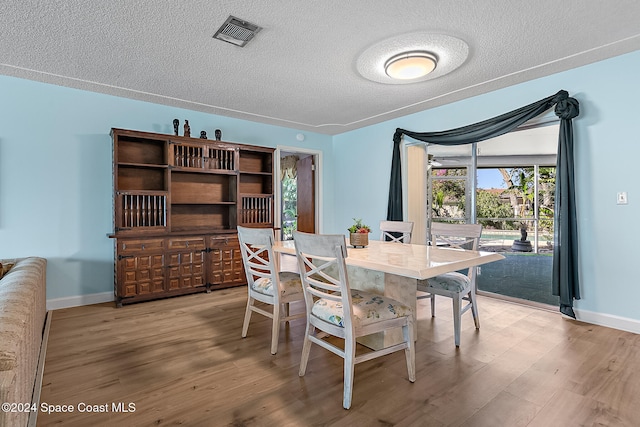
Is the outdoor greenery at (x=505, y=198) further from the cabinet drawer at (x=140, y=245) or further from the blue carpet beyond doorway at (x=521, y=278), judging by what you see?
the cabinet drawer at (x=140, y=245)

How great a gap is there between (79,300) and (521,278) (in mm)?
5767

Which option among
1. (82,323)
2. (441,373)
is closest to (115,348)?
(82,323)

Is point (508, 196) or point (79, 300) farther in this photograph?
point (508, 196)

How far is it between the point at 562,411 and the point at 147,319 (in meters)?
3.31

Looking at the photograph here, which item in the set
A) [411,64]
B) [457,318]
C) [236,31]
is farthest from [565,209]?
[236,31]

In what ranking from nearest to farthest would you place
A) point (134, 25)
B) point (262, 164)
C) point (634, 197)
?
point (134, 25), point (634, 197), point (262, 164)

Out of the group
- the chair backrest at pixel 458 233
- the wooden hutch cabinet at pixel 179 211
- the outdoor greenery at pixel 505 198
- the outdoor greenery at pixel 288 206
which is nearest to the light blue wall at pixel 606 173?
the chair backrest at pixel 458 233

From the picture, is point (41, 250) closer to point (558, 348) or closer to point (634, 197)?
point (558, 348)

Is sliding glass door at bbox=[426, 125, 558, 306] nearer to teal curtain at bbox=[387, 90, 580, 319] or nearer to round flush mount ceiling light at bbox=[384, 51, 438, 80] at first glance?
teal curtain at bbox=[387, 90, 580, 319]

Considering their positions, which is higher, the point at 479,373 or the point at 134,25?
the point at 134,25

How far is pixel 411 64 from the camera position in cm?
287

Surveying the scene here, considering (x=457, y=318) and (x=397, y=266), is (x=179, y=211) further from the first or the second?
(x=457, y=318)

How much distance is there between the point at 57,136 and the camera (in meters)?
3.62

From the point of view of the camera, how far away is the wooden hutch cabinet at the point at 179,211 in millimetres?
3715
